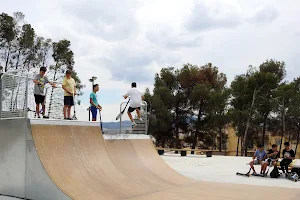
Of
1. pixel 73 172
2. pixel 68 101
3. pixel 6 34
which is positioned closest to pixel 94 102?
pixel 68 101

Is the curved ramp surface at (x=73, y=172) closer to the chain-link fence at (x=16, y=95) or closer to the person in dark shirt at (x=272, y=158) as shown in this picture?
the chain-link fence at (x=16, y=95)

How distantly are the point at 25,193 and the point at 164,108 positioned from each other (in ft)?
93.7

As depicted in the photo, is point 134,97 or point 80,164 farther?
point 134,97

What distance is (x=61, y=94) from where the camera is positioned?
916cm

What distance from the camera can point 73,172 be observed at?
679 centimetres

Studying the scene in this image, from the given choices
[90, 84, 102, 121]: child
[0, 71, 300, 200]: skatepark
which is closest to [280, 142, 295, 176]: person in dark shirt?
[0, 71, 300, 200]: skatepark

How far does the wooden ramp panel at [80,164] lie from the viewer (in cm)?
642

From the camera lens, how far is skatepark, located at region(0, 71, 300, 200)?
6.42 meters

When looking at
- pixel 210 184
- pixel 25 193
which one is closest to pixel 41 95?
pixel 25 193

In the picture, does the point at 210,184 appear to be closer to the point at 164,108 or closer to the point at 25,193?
the point at 25,193

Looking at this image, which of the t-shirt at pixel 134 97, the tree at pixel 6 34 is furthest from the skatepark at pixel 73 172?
the tree at pixel 6 34

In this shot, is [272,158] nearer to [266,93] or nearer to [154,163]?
[154,163]

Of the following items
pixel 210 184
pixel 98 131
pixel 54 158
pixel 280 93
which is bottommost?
pixel 210 184

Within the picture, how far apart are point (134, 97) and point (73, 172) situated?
4.39m
